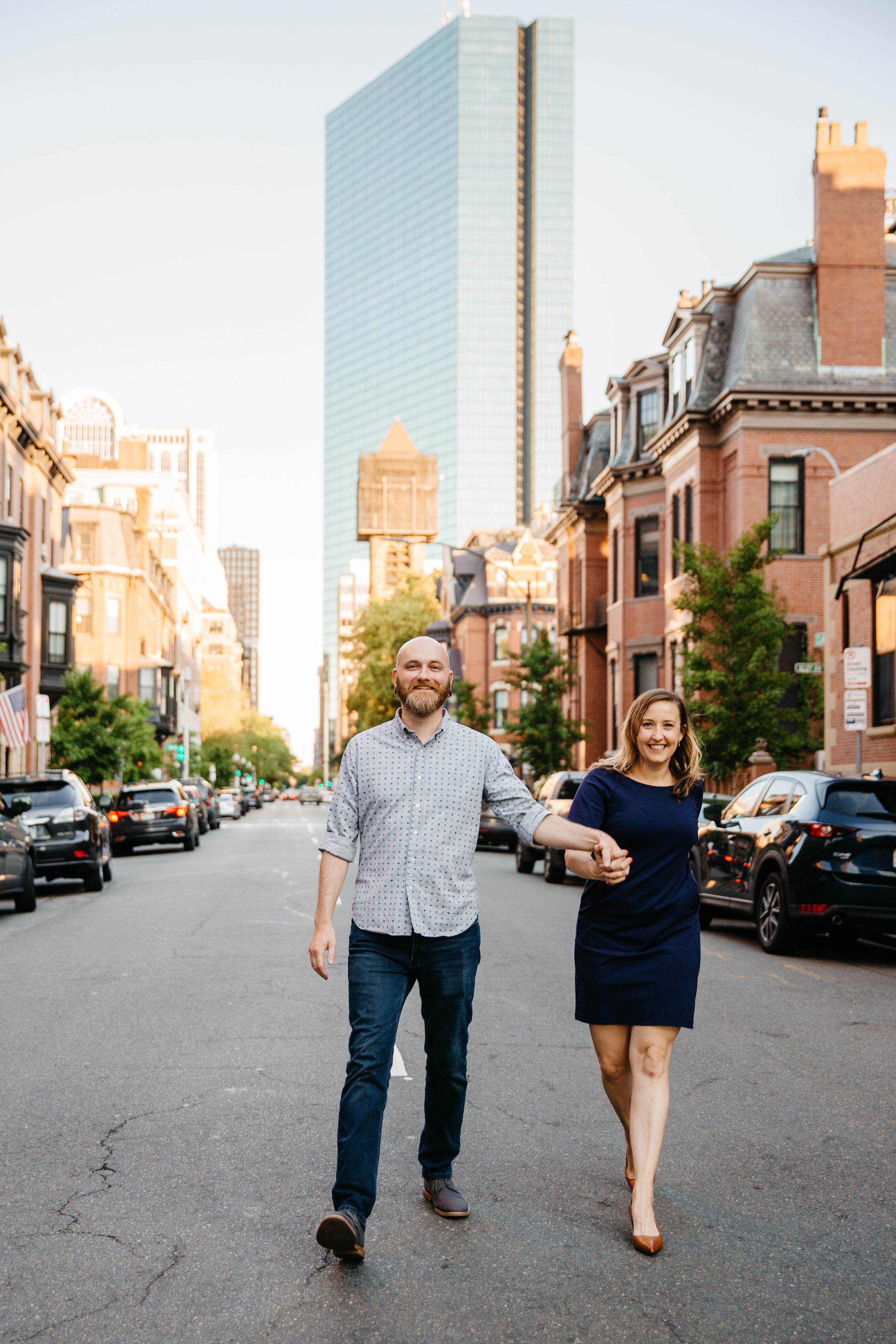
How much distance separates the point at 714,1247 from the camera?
15.2 feet

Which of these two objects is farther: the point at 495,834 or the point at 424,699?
the point at 495,834

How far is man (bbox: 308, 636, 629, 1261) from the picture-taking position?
14.8ft

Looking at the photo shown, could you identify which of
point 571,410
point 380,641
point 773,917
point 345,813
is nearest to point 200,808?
point 571,410

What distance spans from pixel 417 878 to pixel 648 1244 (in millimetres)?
1419

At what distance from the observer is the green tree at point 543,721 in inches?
1602

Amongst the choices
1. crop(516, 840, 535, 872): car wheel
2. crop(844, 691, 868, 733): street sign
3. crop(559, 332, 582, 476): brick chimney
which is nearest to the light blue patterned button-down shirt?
crop(844, 691, 868, 733): street sign

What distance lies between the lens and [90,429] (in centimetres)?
18350

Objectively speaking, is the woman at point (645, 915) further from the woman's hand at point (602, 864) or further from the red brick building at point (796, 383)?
the red brick building at point (796, 383)

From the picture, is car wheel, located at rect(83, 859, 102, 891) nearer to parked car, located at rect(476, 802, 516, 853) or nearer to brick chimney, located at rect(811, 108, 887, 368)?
parked car, located at rect(476, 802, 516, 853)

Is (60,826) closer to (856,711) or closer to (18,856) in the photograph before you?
(18,856)

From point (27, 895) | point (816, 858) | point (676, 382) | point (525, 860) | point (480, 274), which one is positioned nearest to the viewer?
point (816, 858)

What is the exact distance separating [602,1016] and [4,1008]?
588cm

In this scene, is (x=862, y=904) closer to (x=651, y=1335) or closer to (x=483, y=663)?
(x=651, y=1335)

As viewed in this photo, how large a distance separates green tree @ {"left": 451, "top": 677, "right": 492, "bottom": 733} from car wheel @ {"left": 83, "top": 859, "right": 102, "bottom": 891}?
34.7 meters
